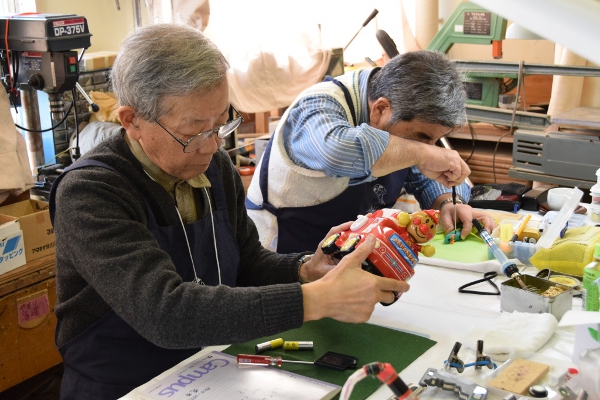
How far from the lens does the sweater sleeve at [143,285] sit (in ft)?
4.33

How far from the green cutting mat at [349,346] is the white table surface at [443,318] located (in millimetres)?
24

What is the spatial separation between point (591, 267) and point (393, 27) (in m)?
2.68

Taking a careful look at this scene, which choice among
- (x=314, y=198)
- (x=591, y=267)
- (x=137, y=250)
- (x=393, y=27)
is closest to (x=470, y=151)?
(x=393, y=27)

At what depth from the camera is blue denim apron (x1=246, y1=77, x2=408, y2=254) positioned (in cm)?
221

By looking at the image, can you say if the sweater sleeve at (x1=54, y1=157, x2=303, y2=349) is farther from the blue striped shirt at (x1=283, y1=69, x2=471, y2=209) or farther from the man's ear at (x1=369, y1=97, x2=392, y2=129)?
the man's ear at (x1=369, y1=97, x2=392, y2=129)

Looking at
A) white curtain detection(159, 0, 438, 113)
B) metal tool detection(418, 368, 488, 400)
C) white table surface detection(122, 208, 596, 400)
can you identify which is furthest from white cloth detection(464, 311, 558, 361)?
white curtain detection(159, 0, 438, 113)

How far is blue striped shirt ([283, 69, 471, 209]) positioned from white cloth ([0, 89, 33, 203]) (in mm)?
1226

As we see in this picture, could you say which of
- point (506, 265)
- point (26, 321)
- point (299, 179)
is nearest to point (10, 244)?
point (26, 321)

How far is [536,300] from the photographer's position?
1.65 meters

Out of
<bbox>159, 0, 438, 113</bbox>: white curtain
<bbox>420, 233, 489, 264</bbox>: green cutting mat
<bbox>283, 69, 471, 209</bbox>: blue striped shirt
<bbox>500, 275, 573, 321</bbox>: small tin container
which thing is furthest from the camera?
<bbox>159, 0, 438, 113</bbox>: white curtain

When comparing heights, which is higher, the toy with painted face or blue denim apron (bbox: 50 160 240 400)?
the toy with painted face

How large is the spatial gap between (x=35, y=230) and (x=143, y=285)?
1.57m

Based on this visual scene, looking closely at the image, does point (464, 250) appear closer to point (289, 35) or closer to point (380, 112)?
point (380, 112)

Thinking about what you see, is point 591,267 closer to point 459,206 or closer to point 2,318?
point 459,206
